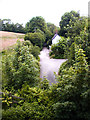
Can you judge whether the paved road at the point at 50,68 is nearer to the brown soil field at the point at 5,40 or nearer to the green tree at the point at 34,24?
the brown soil field at the point at 5,40

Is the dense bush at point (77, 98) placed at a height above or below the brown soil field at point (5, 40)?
below

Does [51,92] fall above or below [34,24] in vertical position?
below

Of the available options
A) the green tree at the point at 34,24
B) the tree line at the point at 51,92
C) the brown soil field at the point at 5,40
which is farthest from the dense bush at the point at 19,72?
the green tree at the point at 34,24

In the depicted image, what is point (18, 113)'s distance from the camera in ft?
6.51

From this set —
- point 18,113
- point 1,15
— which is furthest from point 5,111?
point 1,15

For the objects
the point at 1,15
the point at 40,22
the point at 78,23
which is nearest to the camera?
the point at 1,15

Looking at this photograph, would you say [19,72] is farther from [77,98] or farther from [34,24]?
[34,24]

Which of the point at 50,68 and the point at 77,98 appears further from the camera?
the point at 50,68

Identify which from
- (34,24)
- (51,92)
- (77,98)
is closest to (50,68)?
(51,92)

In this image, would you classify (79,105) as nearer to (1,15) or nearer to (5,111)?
(5,111)

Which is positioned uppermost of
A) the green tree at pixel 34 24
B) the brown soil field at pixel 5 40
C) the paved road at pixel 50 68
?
the green tree at pixel 34 24

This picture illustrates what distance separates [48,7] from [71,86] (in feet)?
5.86

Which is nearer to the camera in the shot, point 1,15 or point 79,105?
point 79,105

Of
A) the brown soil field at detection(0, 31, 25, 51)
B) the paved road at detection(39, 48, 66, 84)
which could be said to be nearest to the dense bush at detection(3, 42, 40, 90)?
the brown soil field at detection(0, 31, 25, 51)
